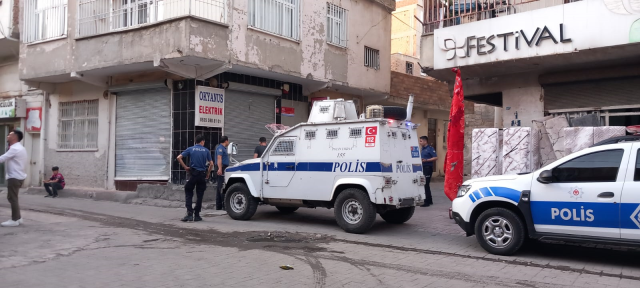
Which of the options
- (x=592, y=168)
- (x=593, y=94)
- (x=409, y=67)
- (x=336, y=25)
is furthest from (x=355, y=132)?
(x=409, y=67)

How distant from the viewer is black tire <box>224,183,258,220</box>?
1016 centimetres

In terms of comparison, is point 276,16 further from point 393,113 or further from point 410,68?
point 410,68

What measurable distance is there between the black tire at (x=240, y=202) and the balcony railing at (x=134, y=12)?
4.72 meters

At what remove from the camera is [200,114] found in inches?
523

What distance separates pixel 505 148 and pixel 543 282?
489cm

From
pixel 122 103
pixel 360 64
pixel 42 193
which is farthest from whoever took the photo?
pixel 360 64

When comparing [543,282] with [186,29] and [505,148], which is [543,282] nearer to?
[505,148]

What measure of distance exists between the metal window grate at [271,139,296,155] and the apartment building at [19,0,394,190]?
3.88 metres

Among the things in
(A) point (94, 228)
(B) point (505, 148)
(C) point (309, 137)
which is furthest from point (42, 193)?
(B) point (505, 148)

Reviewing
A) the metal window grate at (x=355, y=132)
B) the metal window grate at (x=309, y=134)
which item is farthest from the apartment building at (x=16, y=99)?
the metal window grate at (x=355, y=132)

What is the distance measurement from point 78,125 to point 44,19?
353 centimetres

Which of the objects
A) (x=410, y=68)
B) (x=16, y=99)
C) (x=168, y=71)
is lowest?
(x=16, y=99)

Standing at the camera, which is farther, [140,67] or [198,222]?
[140,67]

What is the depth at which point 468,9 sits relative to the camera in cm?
1294
